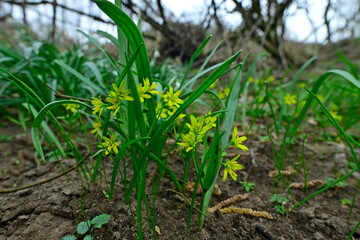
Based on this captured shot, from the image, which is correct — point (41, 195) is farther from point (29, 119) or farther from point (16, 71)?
point (16, 71)

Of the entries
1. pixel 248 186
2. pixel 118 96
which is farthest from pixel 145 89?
pixel 248 186

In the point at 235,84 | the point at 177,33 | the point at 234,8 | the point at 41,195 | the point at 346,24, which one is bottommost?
the point at 41,195

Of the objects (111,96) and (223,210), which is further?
(223,210)

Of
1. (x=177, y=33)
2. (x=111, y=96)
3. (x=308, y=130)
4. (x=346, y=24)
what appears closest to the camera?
(x=111, y=96)

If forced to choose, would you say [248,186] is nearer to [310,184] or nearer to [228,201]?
[228,201]

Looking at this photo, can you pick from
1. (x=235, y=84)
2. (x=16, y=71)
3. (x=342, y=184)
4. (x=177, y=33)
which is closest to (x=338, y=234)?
(x=342, y=184)

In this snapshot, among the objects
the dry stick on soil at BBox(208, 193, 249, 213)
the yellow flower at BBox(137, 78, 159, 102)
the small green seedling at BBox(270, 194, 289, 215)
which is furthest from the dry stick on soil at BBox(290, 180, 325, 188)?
the yellow flower at BBox(137, 78, 159, 102)

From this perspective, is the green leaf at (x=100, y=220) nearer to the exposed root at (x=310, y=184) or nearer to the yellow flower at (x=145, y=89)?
the yellow flower at (x=145, y=89)

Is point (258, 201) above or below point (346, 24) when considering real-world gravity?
below
